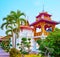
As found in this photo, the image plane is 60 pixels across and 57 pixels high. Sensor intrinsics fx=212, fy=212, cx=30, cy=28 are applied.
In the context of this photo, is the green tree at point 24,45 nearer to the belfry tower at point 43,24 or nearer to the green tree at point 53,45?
the belfry tower at point 43,24

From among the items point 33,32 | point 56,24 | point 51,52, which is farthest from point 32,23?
point 51,52

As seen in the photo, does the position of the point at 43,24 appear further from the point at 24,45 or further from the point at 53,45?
the point at 53,45

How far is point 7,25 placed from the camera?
29.7m

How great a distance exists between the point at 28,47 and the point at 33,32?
12.1ft

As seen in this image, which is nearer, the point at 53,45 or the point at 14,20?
the point at 53,45

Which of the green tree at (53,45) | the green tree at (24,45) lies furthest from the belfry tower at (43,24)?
the green tree at (53,45)

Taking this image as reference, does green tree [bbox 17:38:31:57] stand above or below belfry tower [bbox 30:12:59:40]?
below

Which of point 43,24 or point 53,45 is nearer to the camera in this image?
point 53,45

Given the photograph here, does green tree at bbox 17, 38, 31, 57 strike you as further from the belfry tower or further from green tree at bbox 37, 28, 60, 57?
green tree at bbox 37, 28, 60, 57

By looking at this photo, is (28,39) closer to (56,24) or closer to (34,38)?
(34,38)

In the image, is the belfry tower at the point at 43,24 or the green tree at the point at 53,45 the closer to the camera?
the green tree at the point at 53,45

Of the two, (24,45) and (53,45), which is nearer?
(53,45)

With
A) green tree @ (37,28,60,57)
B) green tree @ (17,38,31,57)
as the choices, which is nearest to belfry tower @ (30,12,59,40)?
green tree @ (17,38,31,57)

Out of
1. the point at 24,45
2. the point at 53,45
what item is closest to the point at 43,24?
the point at 24,45
